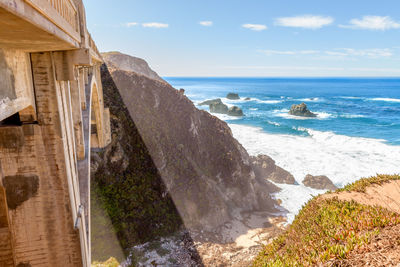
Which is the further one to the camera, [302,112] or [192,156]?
[302,112]

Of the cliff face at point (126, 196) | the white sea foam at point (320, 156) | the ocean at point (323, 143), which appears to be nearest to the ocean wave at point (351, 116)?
the ocean at point (323, 143)

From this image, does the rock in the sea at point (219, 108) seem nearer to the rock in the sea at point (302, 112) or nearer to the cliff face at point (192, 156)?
the rock in the sea at point (302, 112)

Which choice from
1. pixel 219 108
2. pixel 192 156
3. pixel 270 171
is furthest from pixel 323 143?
pixel 219 108

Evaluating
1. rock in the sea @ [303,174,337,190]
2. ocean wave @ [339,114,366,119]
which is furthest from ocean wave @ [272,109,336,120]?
rock in the sea @ [303,174,337,190]

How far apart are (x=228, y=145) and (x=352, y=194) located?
19.9 metres

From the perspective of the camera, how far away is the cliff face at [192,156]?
2555cm

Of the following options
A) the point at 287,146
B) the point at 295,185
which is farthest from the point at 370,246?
the point at 287,146

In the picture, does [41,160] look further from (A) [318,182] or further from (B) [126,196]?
(A) [318,182]

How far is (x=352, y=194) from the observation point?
472 inches

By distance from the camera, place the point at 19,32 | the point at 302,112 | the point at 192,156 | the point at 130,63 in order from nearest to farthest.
→ 1. the point at 19,32
2. the point at 192,156
3. the point at 130,63
4. the point at 302,112

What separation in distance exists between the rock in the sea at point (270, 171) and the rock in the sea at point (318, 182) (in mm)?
1872

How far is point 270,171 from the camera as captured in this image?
35281 mm

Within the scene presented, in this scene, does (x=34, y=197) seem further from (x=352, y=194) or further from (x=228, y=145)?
(x=228, y=145)

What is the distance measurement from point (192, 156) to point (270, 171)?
43.9ft
